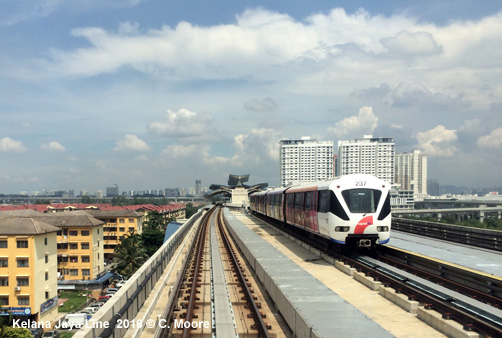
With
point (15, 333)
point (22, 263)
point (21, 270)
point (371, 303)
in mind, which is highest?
point (371, 303)

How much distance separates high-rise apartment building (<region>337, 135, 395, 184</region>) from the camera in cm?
18238

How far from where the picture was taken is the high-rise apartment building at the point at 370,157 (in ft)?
598

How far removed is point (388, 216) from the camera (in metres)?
16.4

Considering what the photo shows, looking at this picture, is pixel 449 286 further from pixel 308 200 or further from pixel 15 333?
pixel 15 333

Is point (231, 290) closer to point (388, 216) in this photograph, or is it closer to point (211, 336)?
point (211, 336)

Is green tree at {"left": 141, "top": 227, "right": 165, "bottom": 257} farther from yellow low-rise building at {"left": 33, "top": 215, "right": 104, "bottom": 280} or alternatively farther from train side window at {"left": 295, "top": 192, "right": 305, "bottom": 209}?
train side window at {"left": 295, "top": 192, "right": 305, "bottom": 209}

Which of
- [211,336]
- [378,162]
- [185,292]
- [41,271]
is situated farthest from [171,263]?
[378,162]

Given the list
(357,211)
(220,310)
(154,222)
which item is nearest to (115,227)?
(154,222)

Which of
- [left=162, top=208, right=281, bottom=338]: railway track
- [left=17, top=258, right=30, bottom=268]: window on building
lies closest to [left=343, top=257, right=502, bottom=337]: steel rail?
[left=162, top=208, right=281, bottom=338]: railway track

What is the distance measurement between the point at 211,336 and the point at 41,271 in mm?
33143

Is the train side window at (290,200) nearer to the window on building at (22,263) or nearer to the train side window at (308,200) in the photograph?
the train side window at (308,200)

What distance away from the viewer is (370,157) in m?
183

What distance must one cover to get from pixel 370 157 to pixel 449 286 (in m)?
177

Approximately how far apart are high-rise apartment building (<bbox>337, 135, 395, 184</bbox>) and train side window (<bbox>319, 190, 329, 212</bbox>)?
166 m
